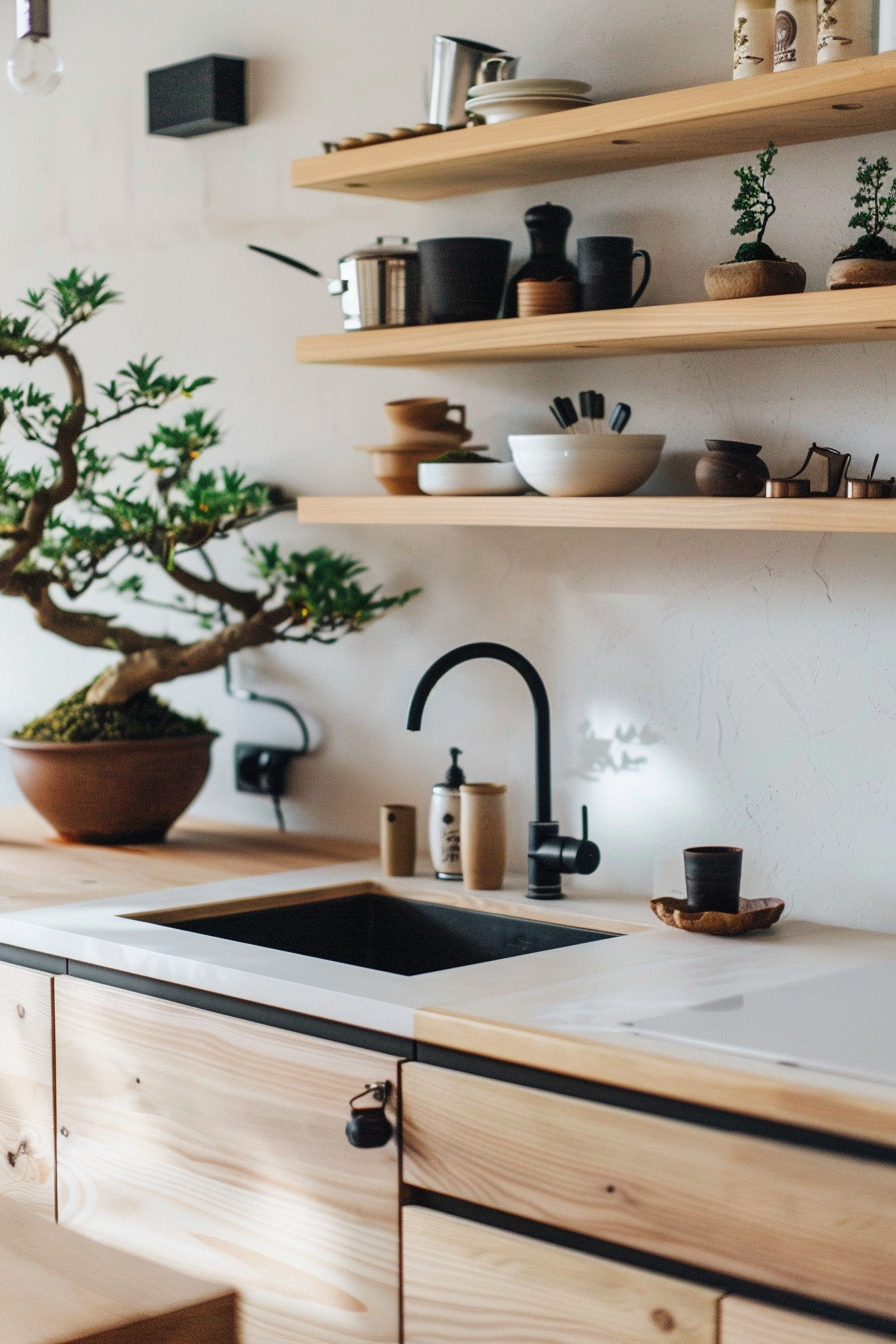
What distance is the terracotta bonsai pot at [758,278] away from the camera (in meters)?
1.98

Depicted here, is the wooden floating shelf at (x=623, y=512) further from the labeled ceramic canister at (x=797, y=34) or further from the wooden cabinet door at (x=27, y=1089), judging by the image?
the wooden cabinet door at (x=27, y=1089)

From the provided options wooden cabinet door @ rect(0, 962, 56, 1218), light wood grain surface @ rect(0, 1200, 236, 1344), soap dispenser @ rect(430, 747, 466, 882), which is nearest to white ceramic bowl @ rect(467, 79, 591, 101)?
soap dispenser @ rect(430, 747, 466, 882)

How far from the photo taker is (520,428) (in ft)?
8.34

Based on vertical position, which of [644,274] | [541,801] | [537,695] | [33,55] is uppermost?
[33,55]

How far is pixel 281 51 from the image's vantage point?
2.90 metres

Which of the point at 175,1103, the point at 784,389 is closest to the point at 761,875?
the point at 784,389

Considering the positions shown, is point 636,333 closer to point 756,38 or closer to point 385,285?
point 756,38

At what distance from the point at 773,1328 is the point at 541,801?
1021 millimetres

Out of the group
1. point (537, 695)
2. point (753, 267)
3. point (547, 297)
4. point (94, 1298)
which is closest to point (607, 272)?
point (547, 297)

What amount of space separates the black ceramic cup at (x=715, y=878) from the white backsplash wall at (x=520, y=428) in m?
0.18

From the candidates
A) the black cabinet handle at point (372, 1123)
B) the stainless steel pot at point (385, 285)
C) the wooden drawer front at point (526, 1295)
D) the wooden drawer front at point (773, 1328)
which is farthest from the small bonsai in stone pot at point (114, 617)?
the wooden drawer front at point (773, 1328)

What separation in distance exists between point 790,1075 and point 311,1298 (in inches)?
26.0

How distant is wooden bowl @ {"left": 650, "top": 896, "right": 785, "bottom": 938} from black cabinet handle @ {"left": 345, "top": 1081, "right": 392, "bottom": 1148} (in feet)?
1.70

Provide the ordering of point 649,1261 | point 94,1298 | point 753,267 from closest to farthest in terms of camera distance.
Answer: point 649,1261
point 94,1298
point 753,267
